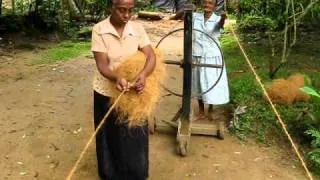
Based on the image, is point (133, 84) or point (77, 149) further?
point (77, 149)

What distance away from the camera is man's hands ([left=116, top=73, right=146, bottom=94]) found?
3.07 meters

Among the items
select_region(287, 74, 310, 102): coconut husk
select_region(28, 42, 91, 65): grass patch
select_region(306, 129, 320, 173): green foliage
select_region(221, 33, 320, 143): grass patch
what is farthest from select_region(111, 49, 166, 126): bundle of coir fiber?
select_region(28, 42, 91, 65): grass patch

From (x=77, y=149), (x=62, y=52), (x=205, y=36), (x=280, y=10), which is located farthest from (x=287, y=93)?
(x=62, y=52)

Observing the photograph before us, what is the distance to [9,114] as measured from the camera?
5531 millimetres

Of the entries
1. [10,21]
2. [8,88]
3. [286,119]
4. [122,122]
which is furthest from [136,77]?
[10,21]

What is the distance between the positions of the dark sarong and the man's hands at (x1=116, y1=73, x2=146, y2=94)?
0.31m

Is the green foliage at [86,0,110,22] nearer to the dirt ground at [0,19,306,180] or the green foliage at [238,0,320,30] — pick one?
the green foliage at [238,0,320,30]

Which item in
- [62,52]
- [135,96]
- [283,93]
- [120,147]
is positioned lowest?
[62,52]

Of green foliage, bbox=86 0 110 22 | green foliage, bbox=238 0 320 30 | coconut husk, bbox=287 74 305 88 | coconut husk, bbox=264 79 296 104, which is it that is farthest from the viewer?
green foliage, bbox=86 0 110 22

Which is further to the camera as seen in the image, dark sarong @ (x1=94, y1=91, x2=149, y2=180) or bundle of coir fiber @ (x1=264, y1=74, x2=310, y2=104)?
bundle of coir fiber @ (x1=264, y1=74, x2=310, y2=104)

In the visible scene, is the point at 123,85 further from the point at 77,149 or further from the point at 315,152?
the point at 315,152

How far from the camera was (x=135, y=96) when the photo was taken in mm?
3119

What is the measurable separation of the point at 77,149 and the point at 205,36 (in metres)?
1.57

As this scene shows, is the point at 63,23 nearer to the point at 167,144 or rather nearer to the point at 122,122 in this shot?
the point at 167,144
